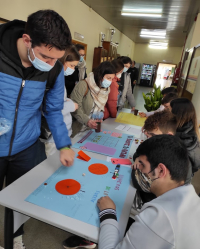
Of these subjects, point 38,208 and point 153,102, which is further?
point 153,102

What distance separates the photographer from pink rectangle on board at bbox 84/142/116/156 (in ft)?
4.72

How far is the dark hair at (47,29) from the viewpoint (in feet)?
2.48

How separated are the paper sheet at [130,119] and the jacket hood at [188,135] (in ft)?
2.61

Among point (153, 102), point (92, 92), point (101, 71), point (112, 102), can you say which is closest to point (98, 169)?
point (92, 92)

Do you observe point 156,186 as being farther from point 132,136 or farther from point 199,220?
point 132,136

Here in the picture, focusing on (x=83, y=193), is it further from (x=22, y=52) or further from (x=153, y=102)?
(x=153, y=102)

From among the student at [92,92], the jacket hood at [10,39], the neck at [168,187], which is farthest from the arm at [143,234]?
the student at [92,92]

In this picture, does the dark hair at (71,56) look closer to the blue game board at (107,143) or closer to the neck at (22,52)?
the blue game board at (107,143)

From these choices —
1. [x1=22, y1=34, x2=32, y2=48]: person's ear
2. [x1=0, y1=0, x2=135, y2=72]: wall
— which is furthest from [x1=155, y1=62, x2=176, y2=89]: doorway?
[x1=22, y1=34, x2=32, y2=48]: person's ear

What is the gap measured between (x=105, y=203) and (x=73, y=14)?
454cm

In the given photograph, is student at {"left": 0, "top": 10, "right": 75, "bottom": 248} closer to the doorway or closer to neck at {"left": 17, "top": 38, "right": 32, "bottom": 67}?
neck at {"left": 17, "top": 38, "right": 32, "bottom": 67}

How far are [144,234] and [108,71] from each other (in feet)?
5.26

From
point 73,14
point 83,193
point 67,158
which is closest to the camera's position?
point 83,193

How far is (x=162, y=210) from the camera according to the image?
2.12 feet
